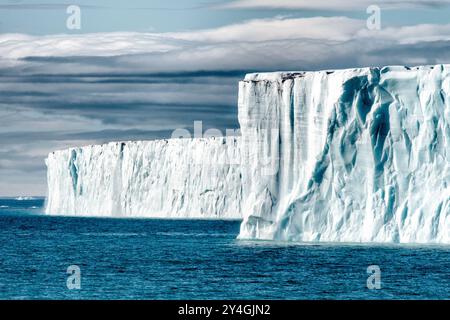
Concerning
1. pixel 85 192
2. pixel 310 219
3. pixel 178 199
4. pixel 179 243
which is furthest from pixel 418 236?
pixel 85 192

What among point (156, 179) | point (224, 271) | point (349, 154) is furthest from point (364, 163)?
point (156, 179)

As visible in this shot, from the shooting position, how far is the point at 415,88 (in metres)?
40.1

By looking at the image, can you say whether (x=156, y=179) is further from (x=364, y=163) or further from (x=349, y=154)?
(x=364, y=163)

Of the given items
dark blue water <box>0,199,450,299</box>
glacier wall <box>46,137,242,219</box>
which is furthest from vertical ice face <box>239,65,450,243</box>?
glacier wall <box>46,137,242,219</box>

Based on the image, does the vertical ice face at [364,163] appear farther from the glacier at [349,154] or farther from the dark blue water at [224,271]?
the dark blue water at [224,271]

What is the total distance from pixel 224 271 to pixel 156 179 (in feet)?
169

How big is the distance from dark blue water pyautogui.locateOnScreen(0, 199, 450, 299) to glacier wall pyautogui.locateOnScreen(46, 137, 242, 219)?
3321 cm

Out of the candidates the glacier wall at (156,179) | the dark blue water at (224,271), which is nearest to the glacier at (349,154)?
the dark blue water at (224,271)

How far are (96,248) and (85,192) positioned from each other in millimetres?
45371

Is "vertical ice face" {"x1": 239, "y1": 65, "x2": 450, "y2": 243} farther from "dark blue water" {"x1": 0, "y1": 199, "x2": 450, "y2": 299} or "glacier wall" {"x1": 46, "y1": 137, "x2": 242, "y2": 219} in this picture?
"glacier wall" {"x1": 46, "y1": 137, "x2": 242, "y2": 219}

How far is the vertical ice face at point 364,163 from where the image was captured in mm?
39344

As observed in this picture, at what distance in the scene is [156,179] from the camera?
86438mm
